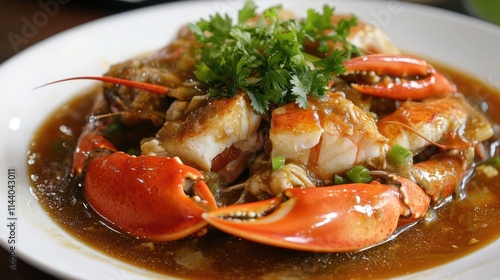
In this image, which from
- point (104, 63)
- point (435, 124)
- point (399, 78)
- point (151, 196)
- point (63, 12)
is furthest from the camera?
point (63, 12)

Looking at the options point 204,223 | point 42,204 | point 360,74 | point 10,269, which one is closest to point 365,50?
point 360,74

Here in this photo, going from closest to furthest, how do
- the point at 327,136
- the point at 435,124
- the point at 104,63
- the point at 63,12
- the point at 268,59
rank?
1. the point at 327,136
2. the point at 268,59
3. the point at 435,124
4. the point at 104,63
5. the point at 63,12

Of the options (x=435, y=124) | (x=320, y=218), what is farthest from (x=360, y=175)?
(x=435, y=124)

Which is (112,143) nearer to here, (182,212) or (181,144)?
(181,144)

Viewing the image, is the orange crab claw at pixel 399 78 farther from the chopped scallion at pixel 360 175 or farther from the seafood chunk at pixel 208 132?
the seafood chunk at pixel 208 132

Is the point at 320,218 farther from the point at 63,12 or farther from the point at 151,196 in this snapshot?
the point at 63,12

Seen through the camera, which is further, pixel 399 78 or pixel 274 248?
pixel 399 78

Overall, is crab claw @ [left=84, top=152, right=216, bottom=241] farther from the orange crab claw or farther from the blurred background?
the blurred background
